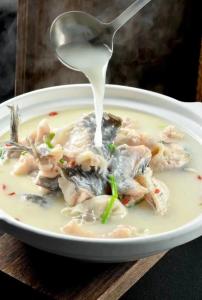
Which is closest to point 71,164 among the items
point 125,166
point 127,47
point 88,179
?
point 88,179

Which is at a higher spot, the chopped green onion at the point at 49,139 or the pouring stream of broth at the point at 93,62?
the pouring stream of broth at the point at 93,62

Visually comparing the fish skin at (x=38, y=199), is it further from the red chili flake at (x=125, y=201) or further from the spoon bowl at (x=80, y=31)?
the spoon bowl at (x=80, y=31)

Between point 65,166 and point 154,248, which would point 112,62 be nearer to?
point 65,166

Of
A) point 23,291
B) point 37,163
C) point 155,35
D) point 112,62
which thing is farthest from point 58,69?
point 23,291

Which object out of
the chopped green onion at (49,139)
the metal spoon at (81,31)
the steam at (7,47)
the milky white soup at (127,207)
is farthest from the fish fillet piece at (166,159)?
the steam at (7,47)

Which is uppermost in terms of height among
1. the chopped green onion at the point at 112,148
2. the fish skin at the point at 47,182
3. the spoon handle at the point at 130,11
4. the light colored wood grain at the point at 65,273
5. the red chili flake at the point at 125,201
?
the spoon handle at the point at 130,11

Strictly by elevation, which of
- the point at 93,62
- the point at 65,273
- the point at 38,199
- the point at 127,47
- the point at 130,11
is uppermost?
the point at 130,11

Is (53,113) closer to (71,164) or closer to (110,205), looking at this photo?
(71,164)
